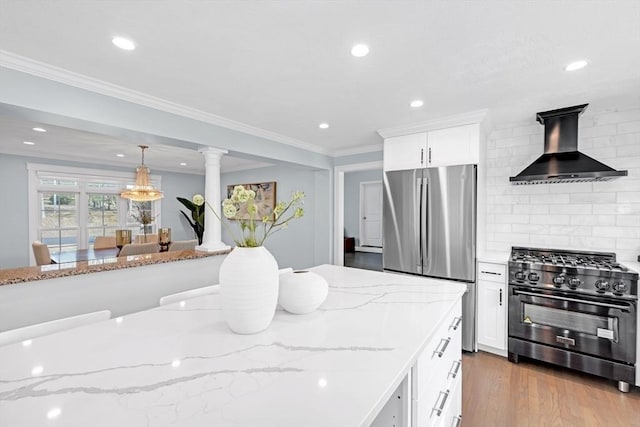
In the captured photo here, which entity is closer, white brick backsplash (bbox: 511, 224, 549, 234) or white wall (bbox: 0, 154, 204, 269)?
white brick backsplash (bbox: 511, 224, 549, 234)

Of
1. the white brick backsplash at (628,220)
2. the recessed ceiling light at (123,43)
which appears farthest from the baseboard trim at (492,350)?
→ the recessed ceiling light at (123,43)

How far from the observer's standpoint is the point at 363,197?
8.07 meters

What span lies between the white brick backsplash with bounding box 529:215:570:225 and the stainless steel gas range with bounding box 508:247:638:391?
0.35 meters

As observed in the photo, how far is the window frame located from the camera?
4703 mm

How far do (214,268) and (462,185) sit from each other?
101 inches

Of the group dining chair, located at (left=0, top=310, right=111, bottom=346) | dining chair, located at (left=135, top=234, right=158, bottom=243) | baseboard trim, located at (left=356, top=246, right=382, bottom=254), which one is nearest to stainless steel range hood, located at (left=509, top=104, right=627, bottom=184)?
dining chair, located at (left=0, top=310, right=111, bottom=346)

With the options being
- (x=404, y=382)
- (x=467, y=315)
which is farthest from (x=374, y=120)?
(x=404, y=382)

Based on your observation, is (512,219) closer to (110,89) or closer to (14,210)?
(110,89)

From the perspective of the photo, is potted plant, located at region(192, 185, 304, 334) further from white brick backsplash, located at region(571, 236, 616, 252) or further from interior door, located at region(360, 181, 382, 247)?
interior door, located at region(360, 181, 382, 247)

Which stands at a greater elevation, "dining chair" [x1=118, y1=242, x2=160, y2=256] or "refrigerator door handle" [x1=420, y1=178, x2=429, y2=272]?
"refrigerator door handle" [x1=420, y1=178, x2=429, y2=272]

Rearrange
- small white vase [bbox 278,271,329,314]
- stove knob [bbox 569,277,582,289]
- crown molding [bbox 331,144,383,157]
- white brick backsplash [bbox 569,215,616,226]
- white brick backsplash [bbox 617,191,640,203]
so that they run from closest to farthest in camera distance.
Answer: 1. small white vase [bbox 278,271,329,314]
2. stove knob [bbox 569,277,582,289]
3. white brick backsplash [bbox 617,191,640,203]
4. white brick backsplash [bbox 569,215,616,226]
5. crown molding [bbox 331,144,383,157]

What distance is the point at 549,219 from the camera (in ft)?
9.64

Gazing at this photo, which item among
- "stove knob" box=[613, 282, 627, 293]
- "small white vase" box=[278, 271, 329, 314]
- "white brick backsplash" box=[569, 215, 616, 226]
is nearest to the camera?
"small white vase" box=[278, 271, 329, 314]

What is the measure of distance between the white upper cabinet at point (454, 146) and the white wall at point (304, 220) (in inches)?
70.7
